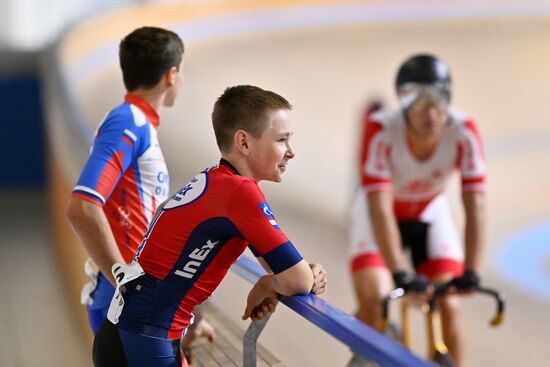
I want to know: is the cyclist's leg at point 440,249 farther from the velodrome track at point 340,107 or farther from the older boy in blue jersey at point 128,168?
the older boy in blue jersey at point 128,168

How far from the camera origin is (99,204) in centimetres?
235

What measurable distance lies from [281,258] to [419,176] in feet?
7.75

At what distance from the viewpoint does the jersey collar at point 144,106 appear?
2.50m

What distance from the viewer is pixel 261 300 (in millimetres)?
1991

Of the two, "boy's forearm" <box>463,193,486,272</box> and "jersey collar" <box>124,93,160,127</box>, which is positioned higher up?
"jersey collar" <box>124,93,160,127</box>

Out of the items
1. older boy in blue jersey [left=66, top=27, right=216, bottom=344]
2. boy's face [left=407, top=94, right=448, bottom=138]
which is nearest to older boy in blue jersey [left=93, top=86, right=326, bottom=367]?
older boy in blue jersey [left=66, top=27, right=216, bottom=344]

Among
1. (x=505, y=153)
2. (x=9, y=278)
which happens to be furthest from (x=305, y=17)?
(x=9, y=278)

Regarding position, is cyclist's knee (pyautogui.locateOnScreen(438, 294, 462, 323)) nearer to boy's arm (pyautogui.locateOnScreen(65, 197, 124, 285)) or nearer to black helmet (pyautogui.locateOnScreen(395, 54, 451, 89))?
black helmet (pyautogui.locateOnScreen(395, 54, 451, 89))

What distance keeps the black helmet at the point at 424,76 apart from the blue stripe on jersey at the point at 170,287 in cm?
200

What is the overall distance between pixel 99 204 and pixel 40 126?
7.56 m

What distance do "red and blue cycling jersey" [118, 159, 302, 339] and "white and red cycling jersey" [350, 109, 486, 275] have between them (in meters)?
2.08

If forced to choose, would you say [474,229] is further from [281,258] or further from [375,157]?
[281,258]

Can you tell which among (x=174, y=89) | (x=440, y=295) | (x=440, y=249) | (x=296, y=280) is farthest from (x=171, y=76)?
(x=440, y=249)

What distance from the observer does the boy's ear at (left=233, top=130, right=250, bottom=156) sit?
1934 millimetres
